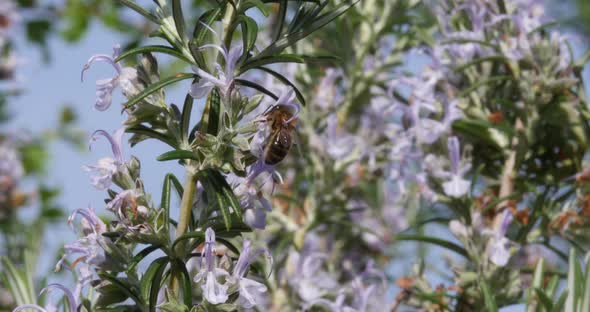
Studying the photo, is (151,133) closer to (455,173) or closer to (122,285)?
(122,285)

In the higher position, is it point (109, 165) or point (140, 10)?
point (140, 10)

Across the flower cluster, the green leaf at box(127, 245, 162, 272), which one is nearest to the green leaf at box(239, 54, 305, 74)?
the flower cluster

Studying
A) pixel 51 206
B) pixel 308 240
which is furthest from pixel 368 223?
pixel 51 206

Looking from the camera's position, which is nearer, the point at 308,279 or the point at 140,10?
the point at 140,10

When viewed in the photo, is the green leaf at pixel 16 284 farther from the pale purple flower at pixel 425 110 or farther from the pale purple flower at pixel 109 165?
the pale purple flower at pixel 425 110

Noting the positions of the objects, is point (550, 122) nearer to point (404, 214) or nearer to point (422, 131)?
point (422, 131)

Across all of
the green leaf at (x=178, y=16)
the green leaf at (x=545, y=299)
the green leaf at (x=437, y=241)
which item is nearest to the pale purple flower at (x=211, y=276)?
the green leaf at (x=178, y=16)

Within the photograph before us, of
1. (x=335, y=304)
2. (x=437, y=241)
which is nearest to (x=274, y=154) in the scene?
(x=335, y=304)
